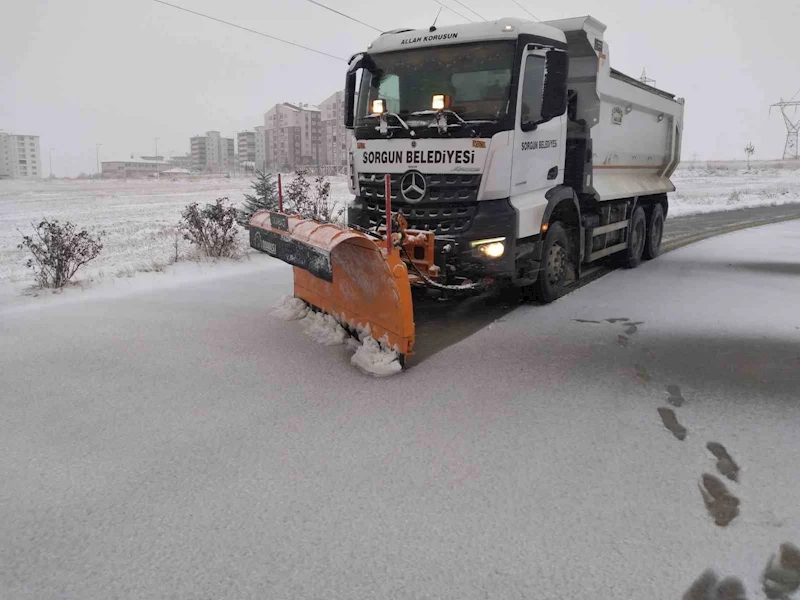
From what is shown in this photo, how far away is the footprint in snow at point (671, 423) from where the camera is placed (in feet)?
12.4

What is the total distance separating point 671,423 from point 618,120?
6.15 meters

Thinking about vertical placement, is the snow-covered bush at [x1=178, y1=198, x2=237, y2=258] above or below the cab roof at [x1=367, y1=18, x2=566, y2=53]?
below

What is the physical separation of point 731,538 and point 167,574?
2.50 metres

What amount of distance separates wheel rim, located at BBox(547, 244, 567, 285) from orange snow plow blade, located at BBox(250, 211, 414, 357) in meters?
2.77

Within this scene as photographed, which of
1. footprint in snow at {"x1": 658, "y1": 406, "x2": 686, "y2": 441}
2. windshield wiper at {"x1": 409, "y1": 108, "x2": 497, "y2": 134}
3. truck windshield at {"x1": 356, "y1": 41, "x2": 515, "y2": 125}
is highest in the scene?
truck windshield at {"x1": 356, "y1": 41, "x2": 515, "y2": 125}

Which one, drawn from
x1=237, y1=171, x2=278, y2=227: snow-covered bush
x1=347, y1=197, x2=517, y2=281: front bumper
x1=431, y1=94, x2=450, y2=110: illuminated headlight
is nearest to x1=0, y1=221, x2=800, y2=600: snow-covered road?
x1=347, y1=197, x2=517, y2=281: front bumper

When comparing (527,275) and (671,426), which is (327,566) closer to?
(671,426)

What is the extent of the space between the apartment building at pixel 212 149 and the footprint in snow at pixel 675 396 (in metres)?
167

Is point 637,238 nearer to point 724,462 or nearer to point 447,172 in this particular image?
point 447,172

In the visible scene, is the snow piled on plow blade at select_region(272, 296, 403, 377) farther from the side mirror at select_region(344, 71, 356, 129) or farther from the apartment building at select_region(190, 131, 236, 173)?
the apartment building at select_region(190, 131, 236, 173)

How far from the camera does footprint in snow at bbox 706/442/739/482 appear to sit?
329 centimetres

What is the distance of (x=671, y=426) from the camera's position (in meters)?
3.89

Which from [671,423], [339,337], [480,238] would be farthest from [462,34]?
[671,423]

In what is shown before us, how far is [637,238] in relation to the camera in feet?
34.1
